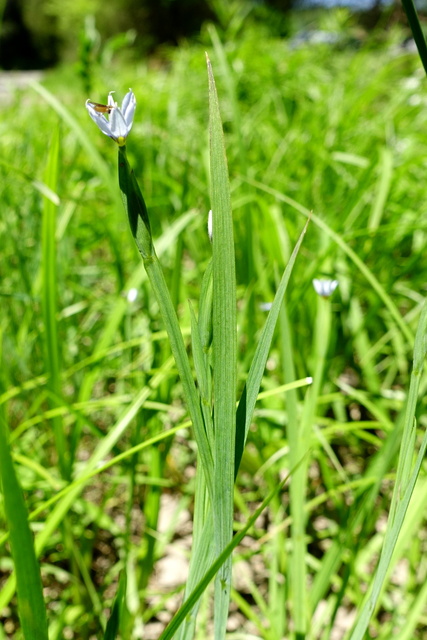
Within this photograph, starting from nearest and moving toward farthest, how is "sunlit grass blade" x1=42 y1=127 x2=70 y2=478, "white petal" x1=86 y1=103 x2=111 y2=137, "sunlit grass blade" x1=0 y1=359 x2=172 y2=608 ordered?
"white petal" x1=86 y1=103 x2=111 y2=137
"sunlit grass blade" x1=0 y1=359 x2=172 y2=608
"sunlit grass blade" x1=42 y1=127 x2=70 y2=478

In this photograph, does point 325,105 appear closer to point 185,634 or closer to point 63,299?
point 63,299

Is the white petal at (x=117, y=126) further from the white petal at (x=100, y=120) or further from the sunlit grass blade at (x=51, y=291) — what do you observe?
the sunlit grass blade at (x=51, y=291)

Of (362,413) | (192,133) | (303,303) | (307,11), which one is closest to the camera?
(303,303)

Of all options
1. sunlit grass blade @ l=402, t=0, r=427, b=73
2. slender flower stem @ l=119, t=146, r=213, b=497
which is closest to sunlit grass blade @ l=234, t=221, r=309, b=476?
slender flower stem @ l=119, t=146, r=213, b=497

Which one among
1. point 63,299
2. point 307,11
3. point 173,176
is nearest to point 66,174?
point 173,176

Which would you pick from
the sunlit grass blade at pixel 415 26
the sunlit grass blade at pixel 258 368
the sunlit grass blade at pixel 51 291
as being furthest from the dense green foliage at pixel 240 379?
the sunlit grass blade at pixel 415 26

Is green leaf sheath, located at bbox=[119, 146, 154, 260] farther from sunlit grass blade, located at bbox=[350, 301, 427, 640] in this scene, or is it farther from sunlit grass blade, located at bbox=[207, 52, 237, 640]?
sunlit grass blade, located at bbox=[350, 301, 427, 640]
